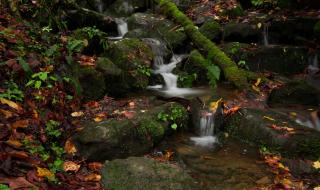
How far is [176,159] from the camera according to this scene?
618cm

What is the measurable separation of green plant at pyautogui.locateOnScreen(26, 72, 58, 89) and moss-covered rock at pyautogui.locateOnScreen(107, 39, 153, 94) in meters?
1.89

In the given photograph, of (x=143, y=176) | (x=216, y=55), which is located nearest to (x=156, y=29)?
(x=216, y=55)

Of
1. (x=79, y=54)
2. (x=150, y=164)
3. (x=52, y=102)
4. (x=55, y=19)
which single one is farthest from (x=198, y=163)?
(x=55, y=19)

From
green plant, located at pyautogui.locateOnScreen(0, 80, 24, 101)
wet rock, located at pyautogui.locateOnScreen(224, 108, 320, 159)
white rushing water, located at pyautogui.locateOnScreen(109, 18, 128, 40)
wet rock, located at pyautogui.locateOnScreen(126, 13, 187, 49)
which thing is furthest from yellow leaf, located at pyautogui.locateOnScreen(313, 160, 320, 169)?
white rushing water, located at pyautogui.locateOnScreen(109, 18, 128, 40)

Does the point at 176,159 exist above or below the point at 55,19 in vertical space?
below

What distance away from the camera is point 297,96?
834 cm

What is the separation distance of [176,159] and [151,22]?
8403 millimetres

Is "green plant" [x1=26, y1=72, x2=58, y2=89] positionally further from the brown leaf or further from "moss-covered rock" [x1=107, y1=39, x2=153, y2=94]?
the brown leaf

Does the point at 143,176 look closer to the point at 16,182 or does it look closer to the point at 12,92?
the point at 16,182

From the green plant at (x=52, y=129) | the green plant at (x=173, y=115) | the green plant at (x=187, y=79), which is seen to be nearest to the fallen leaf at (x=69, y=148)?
the green plant at (x=52, y=129)

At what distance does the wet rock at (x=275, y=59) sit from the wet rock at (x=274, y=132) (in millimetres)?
3617

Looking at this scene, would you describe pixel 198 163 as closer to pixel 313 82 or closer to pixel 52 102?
pixel 52 102

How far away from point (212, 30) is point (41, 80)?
23.6 feet

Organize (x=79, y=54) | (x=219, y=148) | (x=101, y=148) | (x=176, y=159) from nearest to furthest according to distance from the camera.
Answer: (x=101, y=148) → (x=176, y=159) → (x=219, y=148) → (x=79, y=54)
